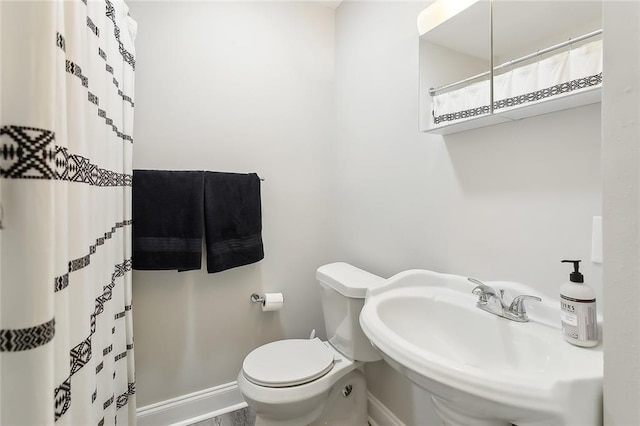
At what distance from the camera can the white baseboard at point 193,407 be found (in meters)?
1.53

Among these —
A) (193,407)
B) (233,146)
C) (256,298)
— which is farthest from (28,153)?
(193,407)

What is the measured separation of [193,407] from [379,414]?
100 cm

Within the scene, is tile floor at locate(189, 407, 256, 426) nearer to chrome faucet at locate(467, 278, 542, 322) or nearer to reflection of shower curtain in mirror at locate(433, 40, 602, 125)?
chrome faucet at locate(467, 278, 542, 322)

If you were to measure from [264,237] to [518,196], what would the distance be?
4.28 feet

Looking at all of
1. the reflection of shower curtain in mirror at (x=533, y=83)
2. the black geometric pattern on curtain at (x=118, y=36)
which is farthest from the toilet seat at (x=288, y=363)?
the black geometric pattern on curtain at (x=118, y=36)

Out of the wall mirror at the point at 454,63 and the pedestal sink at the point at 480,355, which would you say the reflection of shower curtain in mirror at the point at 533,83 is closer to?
the wall mirror at the point at 454,63

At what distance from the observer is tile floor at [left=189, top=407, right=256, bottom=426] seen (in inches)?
62.4

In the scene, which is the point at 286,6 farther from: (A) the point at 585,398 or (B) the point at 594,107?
(A) the point at 585,398

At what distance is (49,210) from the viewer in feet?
1.58

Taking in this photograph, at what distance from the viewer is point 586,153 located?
814 mm

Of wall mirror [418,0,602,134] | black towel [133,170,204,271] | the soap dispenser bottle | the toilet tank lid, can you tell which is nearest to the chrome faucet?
the soap dispenser bottle

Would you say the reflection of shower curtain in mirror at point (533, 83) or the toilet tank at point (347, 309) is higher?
the reflection of shower curtain in mirror at point (533, 83)

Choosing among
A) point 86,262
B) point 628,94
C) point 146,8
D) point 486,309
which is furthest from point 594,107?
point 146,8

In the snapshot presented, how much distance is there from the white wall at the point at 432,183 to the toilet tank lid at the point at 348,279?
0.44 feet
